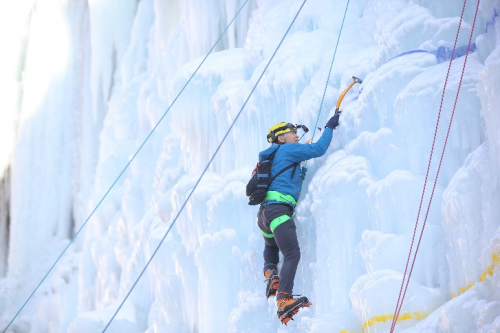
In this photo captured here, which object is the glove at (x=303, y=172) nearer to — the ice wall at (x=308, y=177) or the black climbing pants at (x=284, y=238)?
the ice wall at (x=308, y=177)

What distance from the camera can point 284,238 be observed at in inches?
161

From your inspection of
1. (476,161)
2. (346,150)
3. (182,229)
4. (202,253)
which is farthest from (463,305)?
(182,229)

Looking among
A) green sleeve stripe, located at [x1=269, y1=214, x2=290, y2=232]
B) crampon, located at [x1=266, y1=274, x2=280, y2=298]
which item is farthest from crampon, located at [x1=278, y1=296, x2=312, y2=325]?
green sleeve stripe, located at [x1=269, y1=214, x2=290, y2=232]

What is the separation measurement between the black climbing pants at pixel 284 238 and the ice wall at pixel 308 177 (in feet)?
0.61

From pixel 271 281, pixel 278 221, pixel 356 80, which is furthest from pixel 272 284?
pixel 356 80

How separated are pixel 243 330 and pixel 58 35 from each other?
8571 mm

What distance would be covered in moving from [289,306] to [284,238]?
0.42 meters

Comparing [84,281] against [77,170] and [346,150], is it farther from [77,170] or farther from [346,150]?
[346,150]

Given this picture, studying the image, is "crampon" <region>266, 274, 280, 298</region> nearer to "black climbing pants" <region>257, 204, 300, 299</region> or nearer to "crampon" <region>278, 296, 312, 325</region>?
"black climbing pants" <region>257, 204, 300, 299</region>

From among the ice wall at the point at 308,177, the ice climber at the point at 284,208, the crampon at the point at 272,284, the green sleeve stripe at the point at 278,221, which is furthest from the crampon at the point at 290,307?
the green sleeve stripe at the point at 278,221

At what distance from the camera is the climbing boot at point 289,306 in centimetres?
395

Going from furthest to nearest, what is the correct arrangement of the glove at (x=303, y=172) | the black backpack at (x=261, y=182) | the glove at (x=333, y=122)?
the glove at (x=303, y=172), the glove at (x=333, y=122), the black backpack at (x=261, y=182)

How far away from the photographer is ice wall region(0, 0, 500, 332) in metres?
3.43

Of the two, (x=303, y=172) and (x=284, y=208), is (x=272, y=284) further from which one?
(x=303, y=172)
